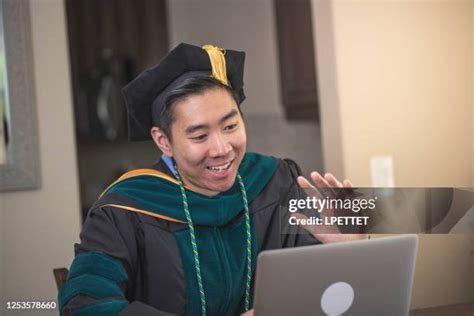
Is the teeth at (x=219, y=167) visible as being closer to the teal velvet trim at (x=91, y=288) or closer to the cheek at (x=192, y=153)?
the cheek at (x=192, y=153)

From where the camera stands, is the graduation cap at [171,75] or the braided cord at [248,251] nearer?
the graduation cap at [171,75]

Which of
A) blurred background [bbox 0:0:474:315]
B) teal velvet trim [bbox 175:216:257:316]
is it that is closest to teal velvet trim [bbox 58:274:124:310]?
teal velvet trim [bbox 175:216:257:316]

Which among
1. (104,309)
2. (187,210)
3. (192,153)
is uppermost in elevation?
(192,153)

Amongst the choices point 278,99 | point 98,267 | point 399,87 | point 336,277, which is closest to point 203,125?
point 98,267

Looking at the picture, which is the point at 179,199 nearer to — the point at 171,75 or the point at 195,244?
the point at 195,244

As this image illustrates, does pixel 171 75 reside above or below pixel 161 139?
above

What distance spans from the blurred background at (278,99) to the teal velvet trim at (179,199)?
49 cm

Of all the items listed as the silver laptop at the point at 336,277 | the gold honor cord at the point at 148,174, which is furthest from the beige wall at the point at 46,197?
the silver laptop at the point at 336,277

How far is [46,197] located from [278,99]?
1.79m

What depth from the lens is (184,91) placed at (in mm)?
1427

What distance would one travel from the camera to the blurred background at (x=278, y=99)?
1851 mm

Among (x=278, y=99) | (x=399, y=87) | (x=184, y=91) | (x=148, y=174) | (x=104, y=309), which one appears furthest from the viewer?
(x=278, y=99)

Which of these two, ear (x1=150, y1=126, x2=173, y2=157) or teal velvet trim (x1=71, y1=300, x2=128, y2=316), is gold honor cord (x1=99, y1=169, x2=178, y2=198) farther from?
teal velvet trim (x1=71, y1=300, x2=128, y2=316)

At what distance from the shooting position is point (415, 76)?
8.13ft
